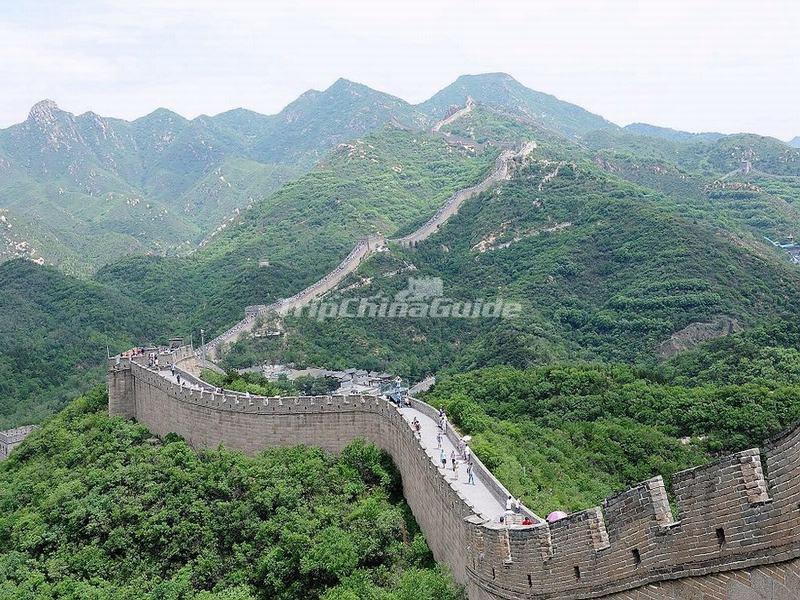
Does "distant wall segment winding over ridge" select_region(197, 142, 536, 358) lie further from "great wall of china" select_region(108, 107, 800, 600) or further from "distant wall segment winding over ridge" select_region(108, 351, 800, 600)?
"distant wall segment winding over ridge" select_region(108, 351, 800, 600)

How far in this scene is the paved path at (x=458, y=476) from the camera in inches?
782

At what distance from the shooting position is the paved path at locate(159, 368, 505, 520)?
19.9 metres

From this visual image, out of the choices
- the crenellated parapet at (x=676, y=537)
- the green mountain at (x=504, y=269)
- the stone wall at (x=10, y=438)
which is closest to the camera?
the crenellated parapet at (x=676, y=537)

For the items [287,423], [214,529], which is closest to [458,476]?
[214,529]

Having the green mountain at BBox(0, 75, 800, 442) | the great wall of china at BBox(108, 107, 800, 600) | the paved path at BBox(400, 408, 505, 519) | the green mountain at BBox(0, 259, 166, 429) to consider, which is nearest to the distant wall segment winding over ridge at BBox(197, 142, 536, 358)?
the green mountain at BBox(0, 75, 800, 442)

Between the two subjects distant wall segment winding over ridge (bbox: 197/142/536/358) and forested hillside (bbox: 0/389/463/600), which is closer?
forested hillside (bbox: 0/389/463/600)

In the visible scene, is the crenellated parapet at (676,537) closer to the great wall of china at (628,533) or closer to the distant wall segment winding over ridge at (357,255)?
the great wall of china at (628,533)

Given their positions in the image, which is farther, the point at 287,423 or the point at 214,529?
the point at 287,423

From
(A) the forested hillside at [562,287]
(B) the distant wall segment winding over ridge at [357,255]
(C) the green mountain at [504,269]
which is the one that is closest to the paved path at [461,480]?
(C) the green mountain at [504,269]

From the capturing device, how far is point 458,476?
74.2ft

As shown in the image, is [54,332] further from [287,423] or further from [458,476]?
[458,476]

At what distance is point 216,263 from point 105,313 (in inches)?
1256

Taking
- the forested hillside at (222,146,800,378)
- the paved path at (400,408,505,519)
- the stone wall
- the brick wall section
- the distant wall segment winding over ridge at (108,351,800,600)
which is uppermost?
the forested hillside at (222,146,800,378)

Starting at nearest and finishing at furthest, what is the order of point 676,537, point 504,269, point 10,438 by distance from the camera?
point 676,537
point 10,438
point 504,269
